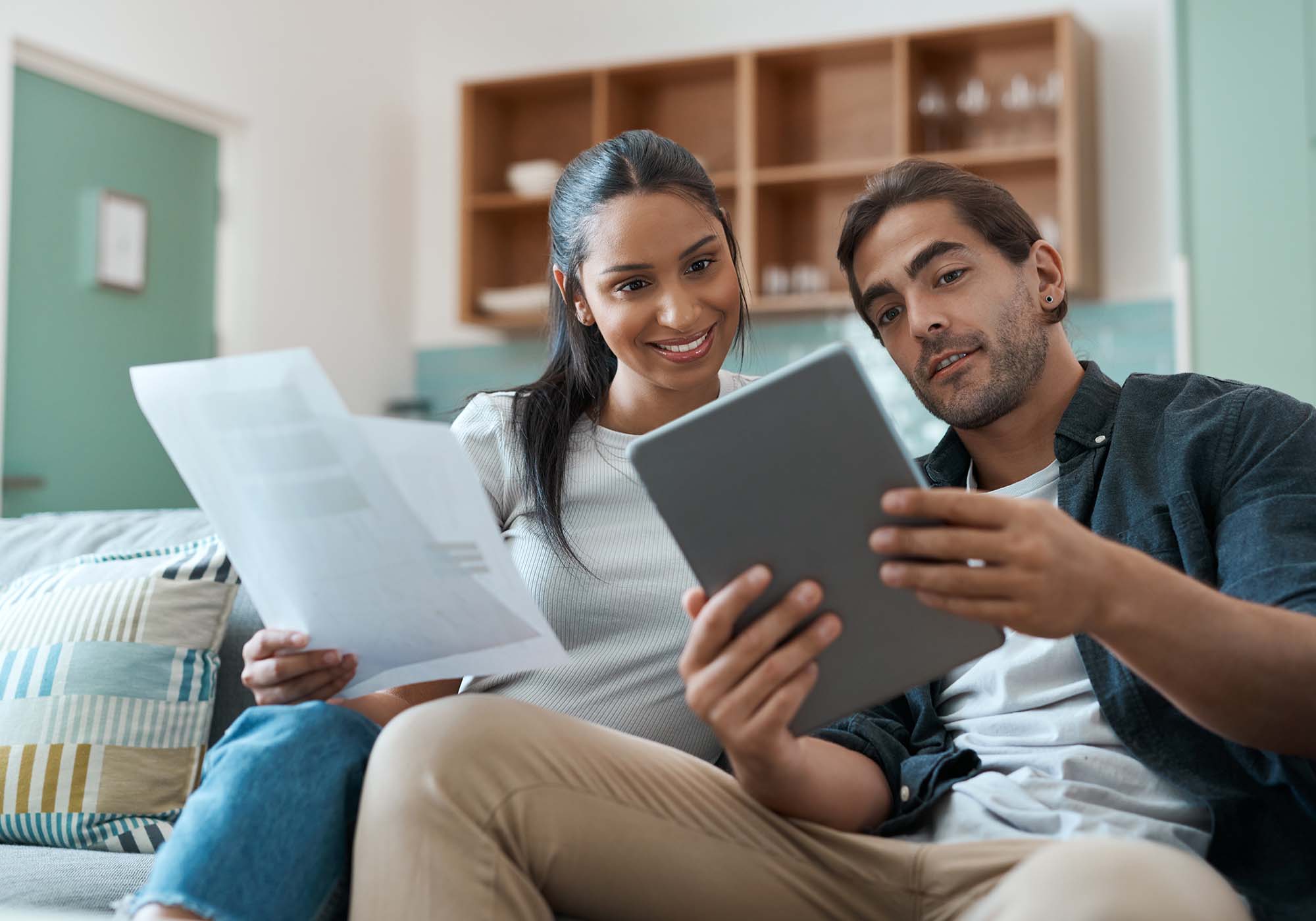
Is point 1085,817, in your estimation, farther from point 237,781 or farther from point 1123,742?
point 237,781

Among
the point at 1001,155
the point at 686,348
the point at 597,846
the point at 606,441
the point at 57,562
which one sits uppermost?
the point at 1001,155

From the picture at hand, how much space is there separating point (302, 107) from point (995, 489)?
12.2ft

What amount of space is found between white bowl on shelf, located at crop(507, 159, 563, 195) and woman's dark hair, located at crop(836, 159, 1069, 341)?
10.3ft

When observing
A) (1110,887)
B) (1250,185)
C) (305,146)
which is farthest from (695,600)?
(305,146)

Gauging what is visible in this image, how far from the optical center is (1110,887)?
2.84ft

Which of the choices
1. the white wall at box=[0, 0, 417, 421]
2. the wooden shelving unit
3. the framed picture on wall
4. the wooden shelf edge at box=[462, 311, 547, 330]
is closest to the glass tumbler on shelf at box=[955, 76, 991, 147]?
the wooden shelving unit

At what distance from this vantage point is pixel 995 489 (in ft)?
4.84

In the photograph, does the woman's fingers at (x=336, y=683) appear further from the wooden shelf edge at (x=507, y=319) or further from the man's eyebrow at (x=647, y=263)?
the wooden shelf edge at (x=507, y=319)

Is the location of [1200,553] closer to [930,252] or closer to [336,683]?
[930,252]

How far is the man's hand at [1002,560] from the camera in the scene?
89 cm

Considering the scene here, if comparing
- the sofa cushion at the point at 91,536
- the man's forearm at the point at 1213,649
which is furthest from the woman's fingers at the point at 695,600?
the sofa cushion at the point at 91,536

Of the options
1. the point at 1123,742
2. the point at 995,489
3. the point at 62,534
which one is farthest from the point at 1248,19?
the point at 62,534

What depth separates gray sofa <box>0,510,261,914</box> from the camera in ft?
4.69

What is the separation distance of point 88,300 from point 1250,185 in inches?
124
